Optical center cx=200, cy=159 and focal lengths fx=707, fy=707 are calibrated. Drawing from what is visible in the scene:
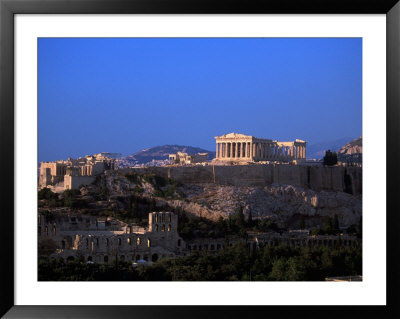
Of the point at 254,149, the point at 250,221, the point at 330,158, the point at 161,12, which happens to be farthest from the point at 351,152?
the point at 161,12

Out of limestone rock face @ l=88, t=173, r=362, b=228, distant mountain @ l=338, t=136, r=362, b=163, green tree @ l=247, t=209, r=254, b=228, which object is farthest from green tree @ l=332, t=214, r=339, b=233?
green tree @ l=247, t=209, r=254, b=228

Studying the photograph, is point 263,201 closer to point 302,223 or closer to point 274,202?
point 274,202

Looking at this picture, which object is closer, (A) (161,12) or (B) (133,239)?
(A) (161,12)

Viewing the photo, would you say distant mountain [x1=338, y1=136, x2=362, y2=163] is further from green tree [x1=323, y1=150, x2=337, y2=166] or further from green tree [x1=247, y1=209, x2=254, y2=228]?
green tree [x1=247, y1=209, x2=254, y2=228]

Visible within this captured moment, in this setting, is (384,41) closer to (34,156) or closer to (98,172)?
(34,156)

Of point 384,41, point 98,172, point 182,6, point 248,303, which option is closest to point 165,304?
point 248,303
